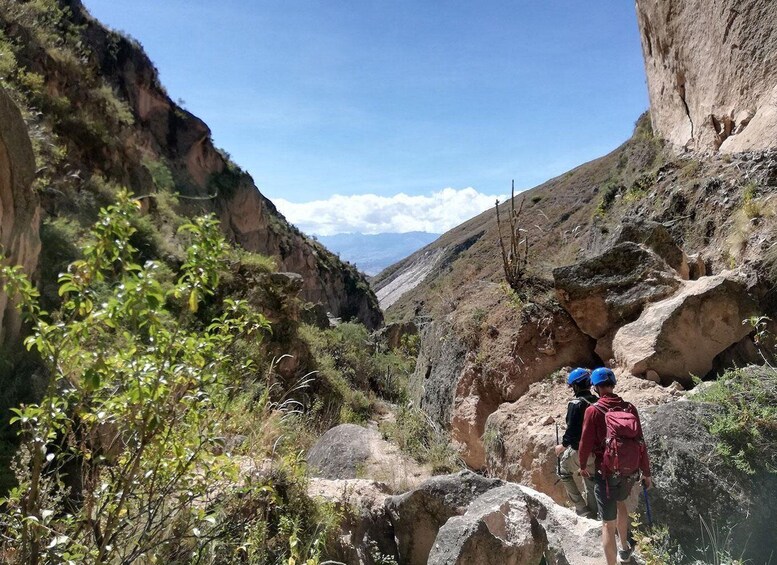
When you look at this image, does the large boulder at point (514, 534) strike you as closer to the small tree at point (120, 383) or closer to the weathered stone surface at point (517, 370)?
the small tree at point (120, 383)

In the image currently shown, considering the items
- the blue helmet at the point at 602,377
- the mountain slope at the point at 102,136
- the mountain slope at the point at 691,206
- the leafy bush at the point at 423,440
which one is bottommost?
the leafy bush at the point at 423,440

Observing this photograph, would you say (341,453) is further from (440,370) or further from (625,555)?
(625,555)

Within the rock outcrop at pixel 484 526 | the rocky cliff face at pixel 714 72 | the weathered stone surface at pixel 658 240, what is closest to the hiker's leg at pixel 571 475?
the rock outcrop at pixel 484 526

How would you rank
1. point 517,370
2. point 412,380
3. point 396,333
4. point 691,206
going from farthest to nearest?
point 396,333 < point 412,380 < point 691,206 < point 517,370

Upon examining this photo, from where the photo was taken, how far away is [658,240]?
6.77 m

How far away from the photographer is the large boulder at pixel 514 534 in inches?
121

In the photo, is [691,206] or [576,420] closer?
[576,420]

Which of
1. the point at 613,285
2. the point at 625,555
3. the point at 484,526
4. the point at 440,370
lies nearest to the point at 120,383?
the point at 484,526

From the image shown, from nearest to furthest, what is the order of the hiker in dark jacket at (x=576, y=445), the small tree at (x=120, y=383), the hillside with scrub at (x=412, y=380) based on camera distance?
the small tree at (x=120, y=383) < the hillside with scrub at (x=412, y=380) < the hiker in dark jacket at (x=576, y=445)

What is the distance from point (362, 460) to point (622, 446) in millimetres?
3554

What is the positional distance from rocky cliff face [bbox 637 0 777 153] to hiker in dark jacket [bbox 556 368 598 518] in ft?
21.3

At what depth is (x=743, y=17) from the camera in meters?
9.38

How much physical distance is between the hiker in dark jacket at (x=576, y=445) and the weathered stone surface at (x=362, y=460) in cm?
180

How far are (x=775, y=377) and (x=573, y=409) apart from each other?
5.49 ft
